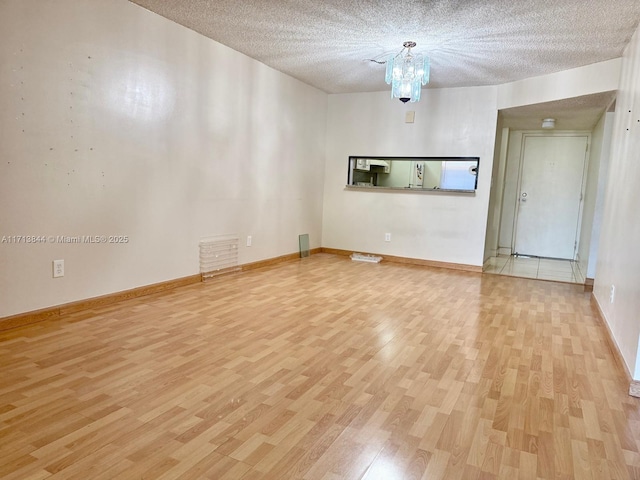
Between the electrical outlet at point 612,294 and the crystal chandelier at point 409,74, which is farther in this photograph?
the crystal chandelier at point 409,74

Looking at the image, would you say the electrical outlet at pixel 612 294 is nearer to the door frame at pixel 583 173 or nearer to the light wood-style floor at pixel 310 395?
the light wood-style floor at pixel 310 395

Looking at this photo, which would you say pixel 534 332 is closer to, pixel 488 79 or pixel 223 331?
pixel 223 331

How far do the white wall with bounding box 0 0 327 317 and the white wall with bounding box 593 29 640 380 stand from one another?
3.46 m

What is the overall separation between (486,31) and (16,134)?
137 inches

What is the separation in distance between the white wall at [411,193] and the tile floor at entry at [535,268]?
1.67 feet

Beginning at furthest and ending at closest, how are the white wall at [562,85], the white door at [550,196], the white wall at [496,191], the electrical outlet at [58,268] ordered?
the white door at [550,196], the white wall at [496,191], the white wall at [562,85], the electrical outlet at [58,268]

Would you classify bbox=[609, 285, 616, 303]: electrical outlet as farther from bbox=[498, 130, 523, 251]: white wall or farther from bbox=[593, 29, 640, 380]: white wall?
bbox=[498, 130, 523, 251]: white wall

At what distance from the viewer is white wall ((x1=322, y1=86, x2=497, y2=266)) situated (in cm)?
541

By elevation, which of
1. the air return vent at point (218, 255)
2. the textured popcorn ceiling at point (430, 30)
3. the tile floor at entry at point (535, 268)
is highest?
the textured popcorn ceiling at point (430, 30)

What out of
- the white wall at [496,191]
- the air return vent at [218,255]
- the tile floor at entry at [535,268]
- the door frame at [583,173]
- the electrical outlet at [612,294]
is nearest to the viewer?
the electrical outlet at [612,294]

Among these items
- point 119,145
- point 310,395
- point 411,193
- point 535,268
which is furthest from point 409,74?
point 535,268

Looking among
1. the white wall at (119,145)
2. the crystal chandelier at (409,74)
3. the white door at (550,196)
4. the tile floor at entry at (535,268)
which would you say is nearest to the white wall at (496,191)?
the tile floor at entry at (535,268)

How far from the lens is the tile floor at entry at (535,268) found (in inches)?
210

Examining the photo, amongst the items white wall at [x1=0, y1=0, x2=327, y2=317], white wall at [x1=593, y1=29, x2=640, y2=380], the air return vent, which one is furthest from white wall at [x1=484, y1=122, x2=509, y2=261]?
the air return vent
